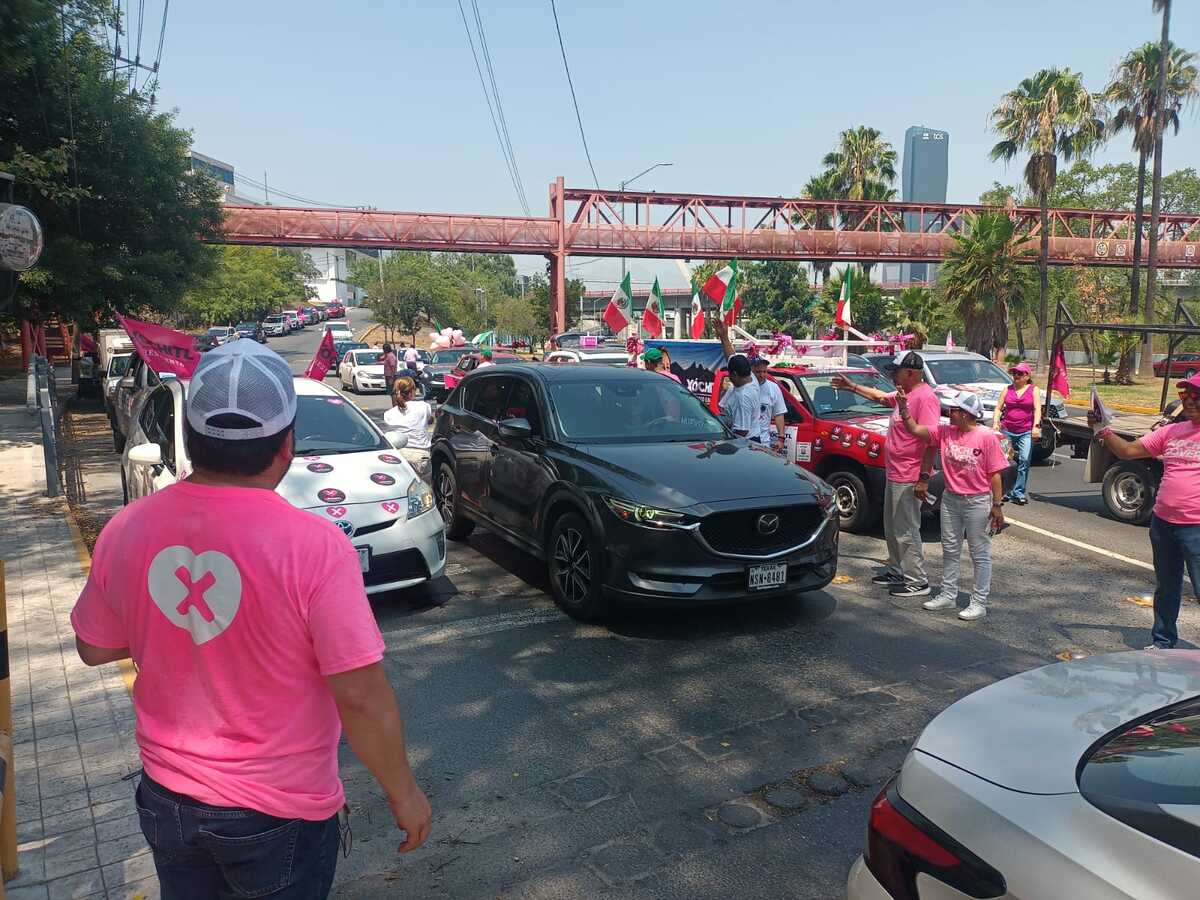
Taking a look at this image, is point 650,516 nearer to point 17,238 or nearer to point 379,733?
point 379,733

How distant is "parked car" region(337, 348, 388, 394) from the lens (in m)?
29.9

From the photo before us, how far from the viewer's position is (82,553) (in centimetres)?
835

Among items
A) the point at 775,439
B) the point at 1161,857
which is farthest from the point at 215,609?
the point at 775,439

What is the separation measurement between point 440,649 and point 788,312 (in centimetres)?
7124

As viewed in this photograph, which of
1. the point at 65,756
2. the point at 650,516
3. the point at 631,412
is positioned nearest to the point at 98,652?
the point at 65,756

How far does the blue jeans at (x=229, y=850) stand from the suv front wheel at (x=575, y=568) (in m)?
4.07

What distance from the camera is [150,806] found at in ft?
6.62

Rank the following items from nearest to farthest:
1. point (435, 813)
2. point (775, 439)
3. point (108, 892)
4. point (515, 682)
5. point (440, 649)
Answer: point (108, 892)
point (435, 813)
point (515, 682)
point (440, 649)
point (775, 439)

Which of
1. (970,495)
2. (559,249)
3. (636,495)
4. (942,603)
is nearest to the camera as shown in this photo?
(636,495)

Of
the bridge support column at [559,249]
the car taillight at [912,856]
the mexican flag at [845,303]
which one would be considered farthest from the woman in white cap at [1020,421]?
the bridge support column at [559,249]

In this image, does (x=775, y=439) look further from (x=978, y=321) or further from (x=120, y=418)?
(x=978, y=321)

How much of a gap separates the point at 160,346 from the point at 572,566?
13.8 ft

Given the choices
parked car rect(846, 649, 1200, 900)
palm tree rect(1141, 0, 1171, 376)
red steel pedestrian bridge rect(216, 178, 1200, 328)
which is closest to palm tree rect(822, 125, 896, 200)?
red steel pedestrian bridge rect(216, 178, 1200, 328)

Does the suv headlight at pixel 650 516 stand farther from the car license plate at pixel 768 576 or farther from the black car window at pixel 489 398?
the black car window at pixel 489 398
